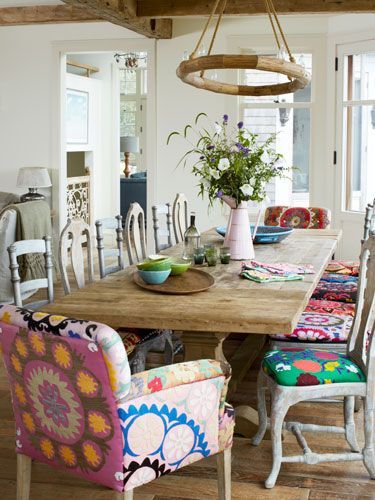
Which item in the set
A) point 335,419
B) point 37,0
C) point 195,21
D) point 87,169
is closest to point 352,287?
point 335,419

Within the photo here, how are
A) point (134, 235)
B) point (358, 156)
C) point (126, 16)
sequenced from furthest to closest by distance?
point (358, 156), point (126, 16), point (134, 235)

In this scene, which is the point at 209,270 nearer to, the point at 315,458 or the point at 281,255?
the point at 281,255

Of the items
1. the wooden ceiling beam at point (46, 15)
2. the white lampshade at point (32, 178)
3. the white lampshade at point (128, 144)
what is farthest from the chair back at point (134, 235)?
the white lampshade at point (128, 144)

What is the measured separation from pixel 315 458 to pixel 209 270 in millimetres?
1192

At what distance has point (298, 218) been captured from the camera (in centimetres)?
629

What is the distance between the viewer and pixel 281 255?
182 inches

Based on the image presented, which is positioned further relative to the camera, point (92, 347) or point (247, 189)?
point (247, 189)

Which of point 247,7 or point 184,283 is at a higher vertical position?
point 247,7

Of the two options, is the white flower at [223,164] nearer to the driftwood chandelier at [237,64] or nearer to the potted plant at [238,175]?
the potted plant at [238,175]

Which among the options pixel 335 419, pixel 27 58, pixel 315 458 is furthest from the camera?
pixel 27 58

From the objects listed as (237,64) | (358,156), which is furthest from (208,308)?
(358,156)

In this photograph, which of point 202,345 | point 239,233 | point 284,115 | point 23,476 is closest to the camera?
point 23,476

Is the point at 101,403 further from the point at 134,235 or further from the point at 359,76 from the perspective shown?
the point at 359,76

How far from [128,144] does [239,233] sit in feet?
29.0
